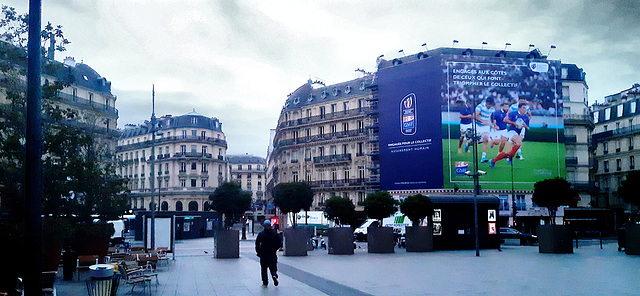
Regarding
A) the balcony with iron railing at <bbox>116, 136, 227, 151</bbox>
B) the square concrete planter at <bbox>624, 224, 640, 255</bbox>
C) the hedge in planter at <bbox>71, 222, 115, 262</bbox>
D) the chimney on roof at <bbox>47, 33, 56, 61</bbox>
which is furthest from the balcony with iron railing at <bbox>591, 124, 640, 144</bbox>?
the chimney on roof at <bbox>47, 33, 56, 61</bbox>

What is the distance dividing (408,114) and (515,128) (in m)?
11.2

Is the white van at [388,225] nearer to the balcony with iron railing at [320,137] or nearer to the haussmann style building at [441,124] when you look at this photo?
the haussmann style building at [441,124]

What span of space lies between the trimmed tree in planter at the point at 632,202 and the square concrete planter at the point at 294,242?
1538 centimetres

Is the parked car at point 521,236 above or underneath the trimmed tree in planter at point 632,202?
underneath

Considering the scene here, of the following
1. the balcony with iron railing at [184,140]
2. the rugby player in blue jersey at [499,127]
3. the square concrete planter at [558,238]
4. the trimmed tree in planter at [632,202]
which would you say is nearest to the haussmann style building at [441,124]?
the rugby player in blue jersey at [499,127]

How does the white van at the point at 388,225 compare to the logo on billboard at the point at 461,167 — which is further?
the logo on billboard at the point at 461,167

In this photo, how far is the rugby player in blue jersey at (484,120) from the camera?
61156 millimetres

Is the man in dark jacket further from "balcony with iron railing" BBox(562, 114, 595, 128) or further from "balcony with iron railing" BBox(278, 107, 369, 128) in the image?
"balcony with iron railing" BBox(562, 114, 595, 128)

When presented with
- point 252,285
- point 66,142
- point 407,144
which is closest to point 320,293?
point 252,285

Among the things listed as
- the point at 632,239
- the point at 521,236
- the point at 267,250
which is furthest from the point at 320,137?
the point at 267,250

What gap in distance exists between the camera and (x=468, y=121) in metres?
60.3

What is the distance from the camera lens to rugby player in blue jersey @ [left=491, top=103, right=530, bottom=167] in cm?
6156

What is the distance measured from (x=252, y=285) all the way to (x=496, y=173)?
50.0 meters

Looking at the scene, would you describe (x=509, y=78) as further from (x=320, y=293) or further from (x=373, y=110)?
(x=320, y=293)
